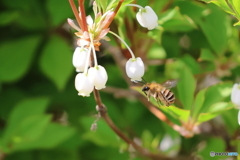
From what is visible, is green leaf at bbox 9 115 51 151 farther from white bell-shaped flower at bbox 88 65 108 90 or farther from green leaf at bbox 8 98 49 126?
white bell-shaped flower at bbox 88 65 108 90

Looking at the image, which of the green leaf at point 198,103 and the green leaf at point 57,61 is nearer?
the green leaf at point 198,103

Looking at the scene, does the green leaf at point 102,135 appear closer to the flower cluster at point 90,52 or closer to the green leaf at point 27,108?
the green leaf at point 27,108

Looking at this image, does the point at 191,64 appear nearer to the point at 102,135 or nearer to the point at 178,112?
the point at 178,112

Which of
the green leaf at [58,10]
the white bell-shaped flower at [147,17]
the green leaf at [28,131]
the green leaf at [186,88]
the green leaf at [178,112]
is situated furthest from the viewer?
the green leaf at [58,10]

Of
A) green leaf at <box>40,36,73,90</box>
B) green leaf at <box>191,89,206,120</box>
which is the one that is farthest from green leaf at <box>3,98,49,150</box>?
green leaf at <box>191,89,206,120</box>

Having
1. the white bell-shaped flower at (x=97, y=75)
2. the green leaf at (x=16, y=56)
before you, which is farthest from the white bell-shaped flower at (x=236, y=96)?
the green leaf at (x=16, y=56)

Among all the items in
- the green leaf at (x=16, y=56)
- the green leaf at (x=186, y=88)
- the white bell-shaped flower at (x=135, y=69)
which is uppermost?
the white bell-shaped flower at (x=135, y=69)

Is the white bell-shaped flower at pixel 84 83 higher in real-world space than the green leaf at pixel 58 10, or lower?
lower

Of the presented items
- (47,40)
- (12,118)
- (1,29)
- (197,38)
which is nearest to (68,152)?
(12,118)
